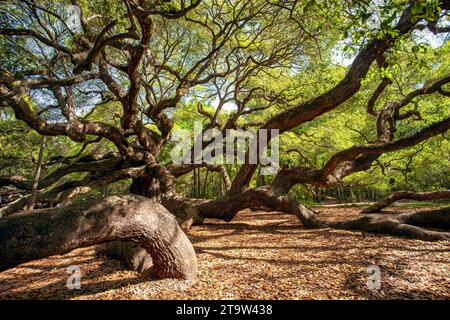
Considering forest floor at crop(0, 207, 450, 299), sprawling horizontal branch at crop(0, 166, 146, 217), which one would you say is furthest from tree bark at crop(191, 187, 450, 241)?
sprawling horizontal branch at crop(0, 166, 146, 217)

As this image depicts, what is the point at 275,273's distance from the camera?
3.41 meters

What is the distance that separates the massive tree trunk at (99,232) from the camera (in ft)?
6.16

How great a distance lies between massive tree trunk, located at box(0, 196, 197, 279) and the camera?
6.16 feet

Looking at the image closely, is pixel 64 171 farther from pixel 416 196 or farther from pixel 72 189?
pixel 416 196

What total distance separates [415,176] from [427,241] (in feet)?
69.2

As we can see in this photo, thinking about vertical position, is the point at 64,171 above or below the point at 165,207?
above

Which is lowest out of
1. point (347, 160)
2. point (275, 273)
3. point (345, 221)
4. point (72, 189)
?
point (275, 273)

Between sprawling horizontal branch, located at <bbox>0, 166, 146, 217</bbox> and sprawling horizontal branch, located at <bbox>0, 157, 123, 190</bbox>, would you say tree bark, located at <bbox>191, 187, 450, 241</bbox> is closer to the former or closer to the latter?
sprawling horizontal branch, located at <bbox>0, 166, 146, 217</bbox>

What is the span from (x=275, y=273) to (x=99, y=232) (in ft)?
7.88

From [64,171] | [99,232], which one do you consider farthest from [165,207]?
[99,232]

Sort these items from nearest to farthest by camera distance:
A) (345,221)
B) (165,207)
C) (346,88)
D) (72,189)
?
1. (346,88)
2. (345,221)
3. (72,189)
4. (165,207)

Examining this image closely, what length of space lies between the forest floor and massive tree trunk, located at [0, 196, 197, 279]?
0.34 meters

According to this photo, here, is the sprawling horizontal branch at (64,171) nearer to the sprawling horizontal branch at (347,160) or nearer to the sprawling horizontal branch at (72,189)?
the sprawling horizontal branch at (72,189)

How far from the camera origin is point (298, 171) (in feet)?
25.6
